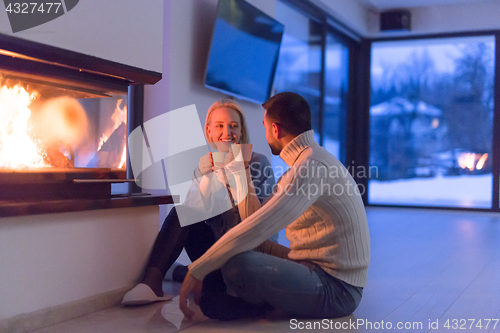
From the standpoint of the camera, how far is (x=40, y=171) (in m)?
1.64

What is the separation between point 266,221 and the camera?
142 cm

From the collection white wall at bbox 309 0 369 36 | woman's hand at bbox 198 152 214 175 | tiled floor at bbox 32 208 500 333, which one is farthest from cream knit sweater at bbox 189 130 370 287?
white wall at bbox 309 0 369 36

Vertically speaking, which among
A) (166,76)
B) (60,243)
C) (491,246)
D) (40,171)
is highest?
(166,76)

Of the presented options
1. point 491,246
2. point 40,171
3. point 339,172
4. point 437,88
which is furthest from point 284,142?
point 437,88

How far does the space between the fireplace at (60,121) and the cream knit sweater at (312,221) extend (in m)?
0.61

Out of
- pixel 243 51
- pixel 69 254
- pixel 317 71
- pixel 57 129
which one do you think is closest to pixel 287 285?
pixel 69 254

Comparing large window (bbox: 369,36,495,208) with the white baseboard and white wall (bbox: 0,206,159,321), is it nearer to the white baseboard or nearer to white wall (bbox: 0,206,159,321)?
white wall (bbox: 0,206,159,321)

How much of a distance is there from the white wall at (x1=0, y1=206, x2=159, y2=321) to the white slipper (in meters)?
0.09

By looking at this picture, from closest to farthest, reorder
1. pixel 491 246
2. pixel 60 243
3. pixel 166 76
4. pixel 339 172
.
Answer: pixel 339 172
pixel 60 243
pixel 166 76
pixel 491 246

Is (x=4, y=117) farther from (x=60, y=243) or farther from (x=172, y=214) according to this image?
(x=172, y=214)

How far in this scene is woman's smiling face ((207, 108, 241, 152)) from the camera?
2.17 meters

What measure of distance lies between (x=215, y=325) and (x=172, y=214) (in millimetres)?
504

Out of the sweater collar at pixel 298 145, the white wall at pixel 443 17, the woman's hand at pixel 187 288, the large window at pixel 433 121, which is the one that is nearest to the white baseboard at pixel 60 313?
the woman's hand at pixel 187 288

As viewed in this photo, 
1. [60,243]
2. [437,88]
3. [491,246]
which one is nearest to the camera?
[60,243]
